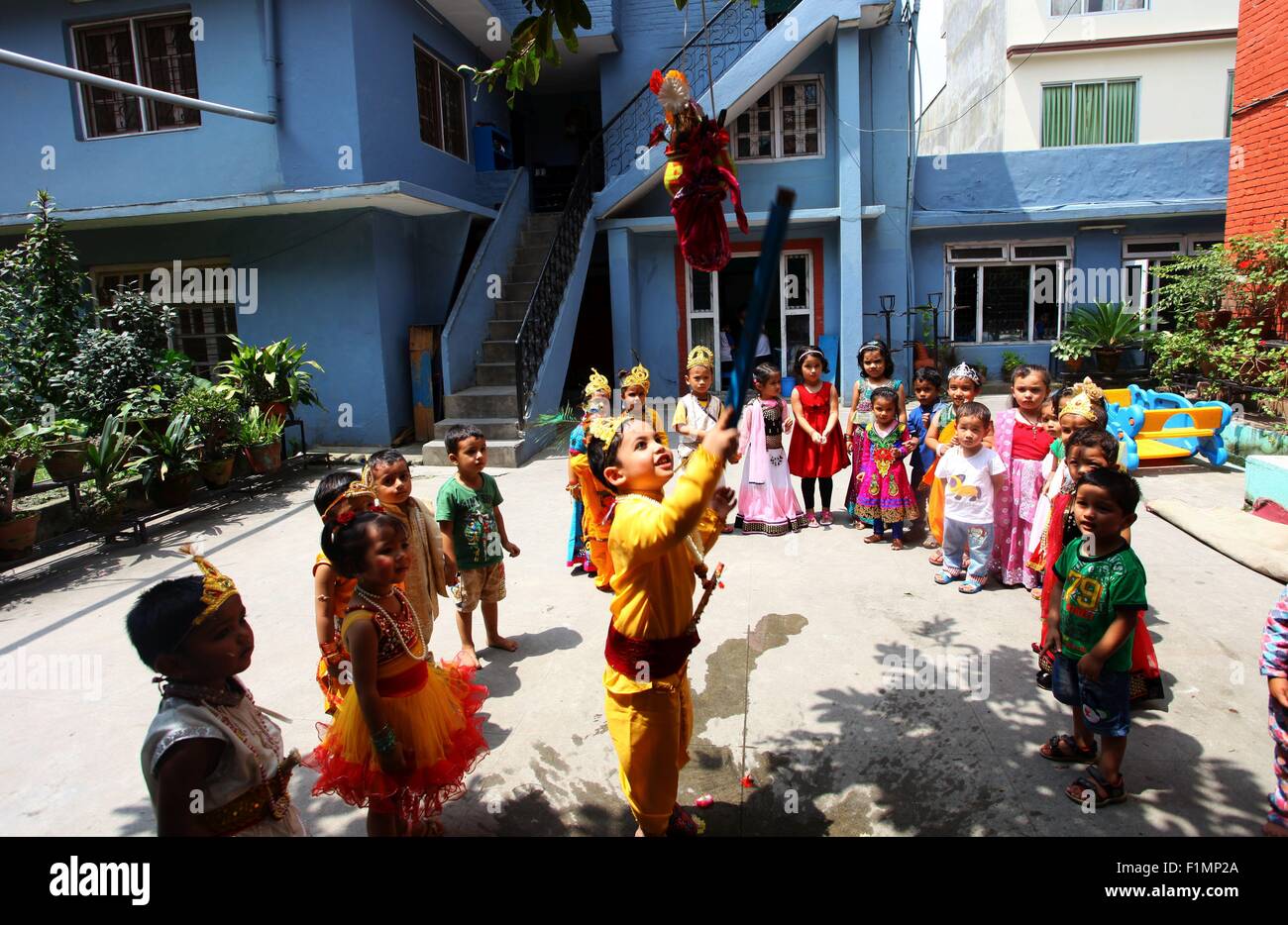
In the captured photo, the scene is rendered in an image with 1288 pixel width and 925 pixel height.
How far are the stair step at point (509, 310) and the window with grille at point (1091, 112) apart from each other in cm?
1077

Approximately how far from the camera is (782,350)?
1327 cm

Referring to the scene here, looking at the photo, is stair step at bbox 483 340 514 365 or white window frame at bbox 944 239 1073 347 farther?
white window frame at bbox 944 239 1073 347

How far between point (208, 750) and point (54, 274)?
8784 millimetres

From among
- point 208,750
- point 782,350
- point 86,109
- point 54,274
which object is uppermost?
point 86,109

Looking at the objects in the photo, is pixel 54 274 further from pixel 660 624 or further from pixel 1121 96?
pixel 1121 96

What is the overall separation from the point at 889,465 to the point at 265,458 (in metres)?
6.87

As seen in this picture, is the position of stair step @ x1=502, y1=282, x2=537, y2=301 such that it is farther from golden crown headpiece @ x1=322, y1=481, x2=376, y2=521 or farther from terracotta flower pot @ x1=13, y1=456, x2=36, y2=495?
golden crown headpiece @ x1=322, y1=481, x2=376, y2=521

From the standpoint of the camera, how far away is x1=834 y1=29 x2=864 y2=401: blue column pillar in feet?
38.4

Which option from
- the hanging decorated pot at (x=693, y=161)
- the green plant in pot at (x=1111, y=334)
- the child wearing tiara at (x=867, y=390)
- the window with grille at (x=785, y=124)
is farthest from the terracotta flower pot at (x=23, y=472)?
the green plant in pot at (x=1111, y=334)

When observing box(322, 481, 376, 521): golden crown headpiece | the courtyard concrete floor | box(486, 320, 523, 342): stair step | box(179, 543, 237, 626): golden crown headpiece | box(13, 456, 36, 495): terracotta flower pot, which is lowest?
the courtyard concrete floor

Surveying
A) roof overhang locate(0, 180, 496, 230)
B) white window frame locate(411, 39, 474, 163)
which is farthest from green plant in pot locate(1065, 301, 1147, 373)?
white window frame locate(411, 39, 474, 163)

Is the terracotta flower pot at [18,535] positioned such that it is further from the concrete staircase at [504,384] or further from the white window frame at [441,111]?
the white window frame at [441,111]

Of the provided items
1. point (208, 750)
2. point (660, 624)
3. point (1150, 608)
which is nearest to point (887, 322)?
point (1150, 608)

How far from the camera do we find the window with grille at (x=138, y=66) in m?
10.2
